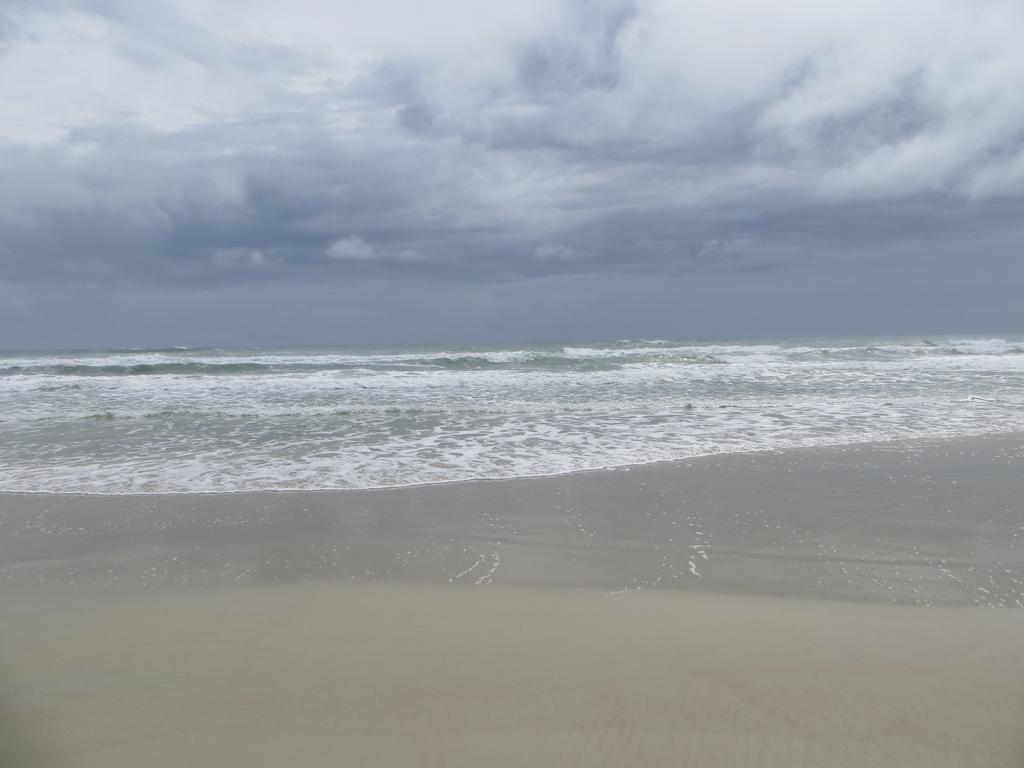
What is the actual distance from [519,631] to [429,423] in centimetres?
846

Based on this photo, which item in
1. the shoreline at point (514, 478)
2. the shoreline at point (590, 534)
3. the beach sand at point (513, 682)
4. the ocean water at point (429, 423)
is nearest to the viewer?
the beach sand at point (513, 682)

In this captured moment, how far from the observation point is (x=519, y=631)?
3.57 m

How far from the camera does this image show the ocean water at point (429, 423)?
26.3ft

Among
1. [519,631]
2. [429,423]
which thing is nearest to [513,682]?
[519,631]

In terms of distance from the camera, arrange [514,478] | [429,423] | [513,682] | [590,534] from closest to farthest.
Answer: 1. [513,682]
2. [590,534]
3. [514,478]
4. [429,423]

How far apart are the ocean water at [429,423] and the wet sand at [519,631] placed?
1631 mm

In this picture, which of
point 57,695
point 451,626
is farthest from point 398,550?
point 57,695

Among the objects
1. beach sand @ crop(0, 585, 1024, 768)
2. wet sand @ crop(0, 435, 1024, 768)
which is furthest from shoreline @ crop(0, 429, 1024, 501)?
beach sand @ crop(0, 585, 1024, 768)

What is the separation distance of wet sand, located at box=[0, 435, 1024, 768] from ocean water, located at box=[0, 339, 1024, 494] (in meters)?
1.63

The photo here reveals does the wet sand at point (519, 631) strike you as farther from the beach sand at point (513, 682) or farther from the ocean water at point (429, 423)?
the ocean water at point (429, 423)

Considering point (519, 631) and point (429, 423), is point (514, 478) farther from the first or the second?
point (429, 423)

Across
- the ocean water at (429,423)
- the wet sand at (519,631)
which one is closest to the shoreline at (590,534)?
the wet sand at (519,631)

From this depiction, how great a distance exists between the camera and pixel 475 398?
1669cm

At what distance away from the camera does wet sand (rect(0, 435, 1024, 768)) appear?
2607 mm
